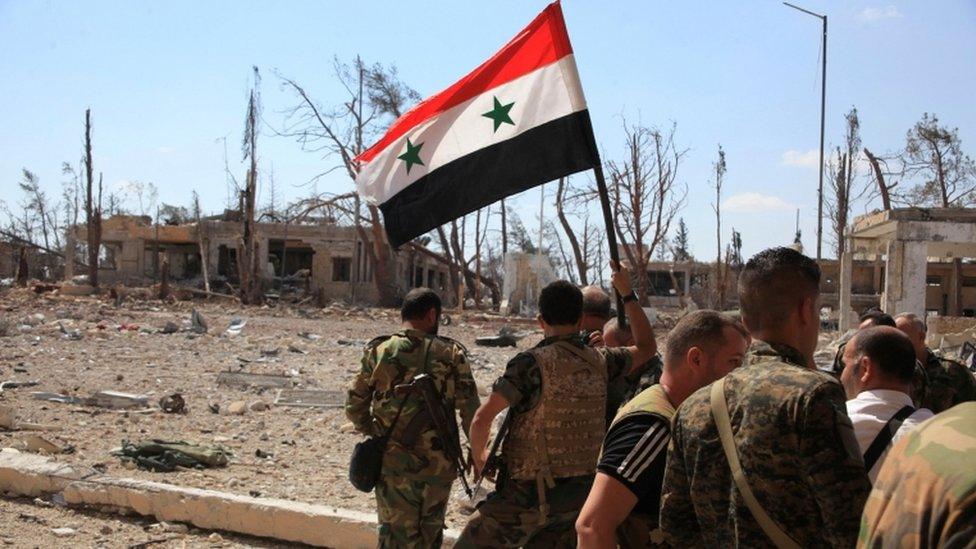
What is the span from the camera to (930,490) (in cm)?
111

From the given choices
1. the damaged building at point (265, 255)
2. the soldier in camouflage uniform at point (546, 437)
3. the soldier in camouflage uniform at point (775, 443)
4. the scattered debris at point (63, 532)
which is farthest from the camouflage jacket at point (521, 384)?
the damaged building at point (265, 255)

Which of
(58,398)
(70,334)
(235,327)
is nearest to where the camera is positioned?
(58,398)

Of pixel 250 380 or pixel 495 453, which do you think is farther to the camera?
pixel 250 380

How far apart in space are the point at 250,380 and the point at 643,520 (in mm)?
10706

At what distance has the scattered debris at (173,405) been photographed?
9.92m

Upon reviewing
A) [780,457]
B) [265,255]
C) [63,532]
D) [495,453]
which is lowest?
[63,532]

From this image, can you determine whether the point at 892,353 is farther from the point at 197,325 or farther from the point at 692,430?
the point at 197,325

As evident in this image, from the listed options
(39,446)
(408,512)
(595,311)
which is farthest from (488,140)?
(39,446)

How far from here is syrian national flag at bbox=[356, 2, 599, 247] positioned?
4.49 m

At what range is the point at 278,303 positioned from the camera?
34688 mm

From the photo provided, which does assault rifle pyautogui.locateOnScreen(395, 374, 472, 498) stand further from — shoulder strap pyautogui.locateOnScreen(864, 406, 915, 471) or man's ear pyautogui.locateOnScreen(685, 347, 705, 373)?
shoulder strap pyautogui.locateOnScreen(864, 406, 915, 471)

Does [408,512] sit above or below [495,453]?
below

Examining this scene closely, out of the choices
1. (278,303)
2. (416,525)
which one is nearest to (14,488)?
(416,525)

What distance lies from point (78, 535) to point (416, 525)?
283 centimetres
